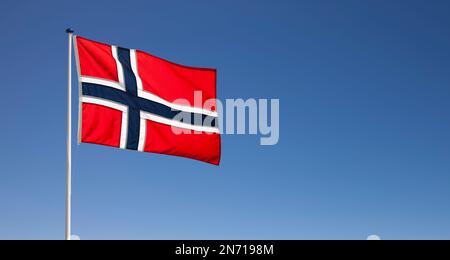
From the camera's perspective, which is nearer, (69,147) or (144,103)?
(69,147)

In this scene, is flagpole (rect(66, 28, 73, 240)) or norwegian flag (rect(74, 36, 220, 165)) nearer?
flagpole (rect(66, 28, 73, 240))

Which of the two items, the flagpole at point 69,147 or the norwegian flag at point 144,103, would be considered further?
the norwegian flag at point 144,103

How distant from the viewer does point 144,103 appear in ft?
92.7

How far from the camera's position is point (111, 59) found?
89.5 ft

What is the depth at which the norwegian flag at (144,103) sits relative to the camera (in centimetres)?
2570

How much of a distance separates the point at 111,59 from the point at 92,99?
2.58 metres

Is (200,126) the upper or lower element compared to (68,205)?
upper

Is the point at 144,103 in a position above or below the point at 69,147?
above

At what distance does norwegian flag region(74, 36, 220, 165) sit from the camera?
84.3ft
